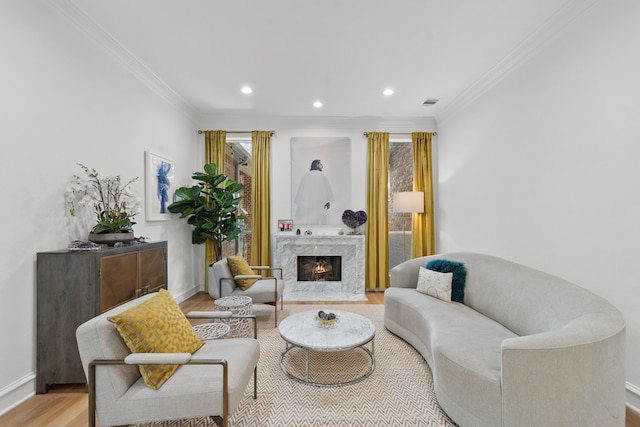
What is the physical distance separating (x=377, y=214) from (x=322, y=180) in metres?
1.14

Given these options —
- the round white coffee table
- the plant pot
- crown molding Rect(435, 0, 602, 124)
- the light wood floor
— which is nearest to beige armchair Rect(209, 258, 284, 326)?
the round white coffee table

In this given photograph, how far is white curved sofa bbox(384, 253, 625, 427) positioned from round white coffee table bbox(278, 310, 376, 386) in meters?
0.55

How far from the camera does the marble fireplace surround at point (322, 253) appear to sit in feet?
16.1

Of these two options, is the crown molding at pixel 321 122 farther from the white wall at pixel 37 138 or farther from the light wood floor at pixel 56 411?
the light wood floor at pixel 56 411

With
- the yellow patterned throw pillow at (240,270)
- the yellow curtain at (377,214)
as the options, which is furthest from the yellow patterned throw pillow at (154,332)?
the yellow curtain at (377,214)

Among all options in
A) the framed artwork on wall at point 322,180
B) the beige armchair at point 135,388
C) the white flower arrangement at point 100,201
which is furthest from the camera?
the framed artwork on wall at point 322,180

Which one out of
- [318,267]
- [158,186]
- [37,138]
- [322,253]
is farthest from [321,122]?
[37,138]

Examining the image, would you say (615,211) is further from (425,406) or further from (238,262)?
(238,262)

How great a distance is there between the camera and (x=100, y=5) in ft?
7.99

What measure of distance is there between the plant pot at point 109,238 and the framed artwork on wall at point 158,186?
3.63ft

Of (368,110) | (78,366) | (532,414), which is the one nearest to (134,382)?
(78,366)

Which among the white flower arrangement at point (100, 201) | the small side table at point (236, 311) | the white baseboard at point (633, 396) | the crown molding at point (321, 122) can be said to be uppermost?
the crown molding at point (321, 122)

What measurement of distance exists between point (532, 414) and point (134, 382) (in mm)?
2123

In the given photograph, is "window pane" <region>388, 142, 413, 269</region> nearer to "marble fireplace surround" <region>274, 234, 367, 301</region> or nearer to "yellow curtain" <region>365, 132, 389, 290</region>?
"yellow curtain" <region>365, 132, 389, 290</region>
